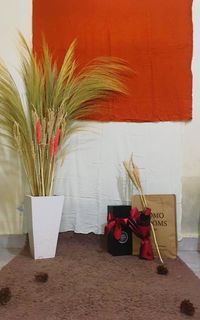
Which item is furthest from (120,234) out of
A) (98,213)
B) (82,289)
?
(82,289)

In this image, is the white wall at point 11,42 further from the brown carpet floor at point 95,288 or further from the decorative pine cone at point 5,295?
the decorative pine cone at point 5,295

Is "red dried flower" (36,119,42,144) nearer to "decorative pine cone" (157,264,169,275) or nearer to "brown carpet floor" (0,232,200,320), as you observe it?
"brown carpet floor" (0,232,200,320)

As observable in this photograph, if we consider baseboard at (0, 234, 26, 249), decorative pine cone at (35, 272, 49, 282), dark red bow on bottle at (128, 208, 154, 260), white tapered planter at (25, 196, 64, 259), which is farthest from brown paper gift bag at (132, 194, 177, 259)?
baseboard at (0, 234, 26, 249)

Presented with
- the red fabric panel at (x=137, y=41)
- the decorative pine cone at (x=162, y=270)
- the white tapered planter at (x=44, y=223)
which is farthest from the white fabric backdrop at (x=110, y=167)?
the decorative pine cone at (x=162, y=270)

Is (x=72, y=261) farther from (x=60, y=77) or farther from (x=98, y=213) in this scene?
(x=60, y=77)

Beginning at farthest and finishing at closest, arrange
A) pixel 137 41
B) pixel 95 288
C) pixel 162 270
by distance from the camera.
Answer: pixel 137 41 < pixel 162 270 < pixel 95 288

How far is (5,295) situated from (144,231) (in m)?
0.89

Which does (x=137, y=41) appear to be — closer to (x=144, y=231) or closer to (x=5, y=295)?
(x=144, y=231)

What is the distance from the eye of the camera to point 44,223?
1922mm

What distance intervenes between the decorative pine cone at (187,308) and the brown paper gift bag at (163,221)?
2.38ft

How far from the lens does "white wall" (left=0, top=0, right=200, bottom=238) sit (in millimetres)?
2207

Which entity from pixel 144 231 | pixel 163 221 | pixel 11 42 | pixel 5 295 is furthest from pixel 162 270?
pixel 11 42

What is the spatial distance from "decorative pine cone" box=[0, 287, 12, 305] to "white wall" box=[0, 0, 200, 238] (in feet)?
2.75

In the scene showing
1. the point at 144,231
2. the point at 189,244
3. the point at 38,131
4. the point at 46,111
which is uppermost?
the point at 46,111
